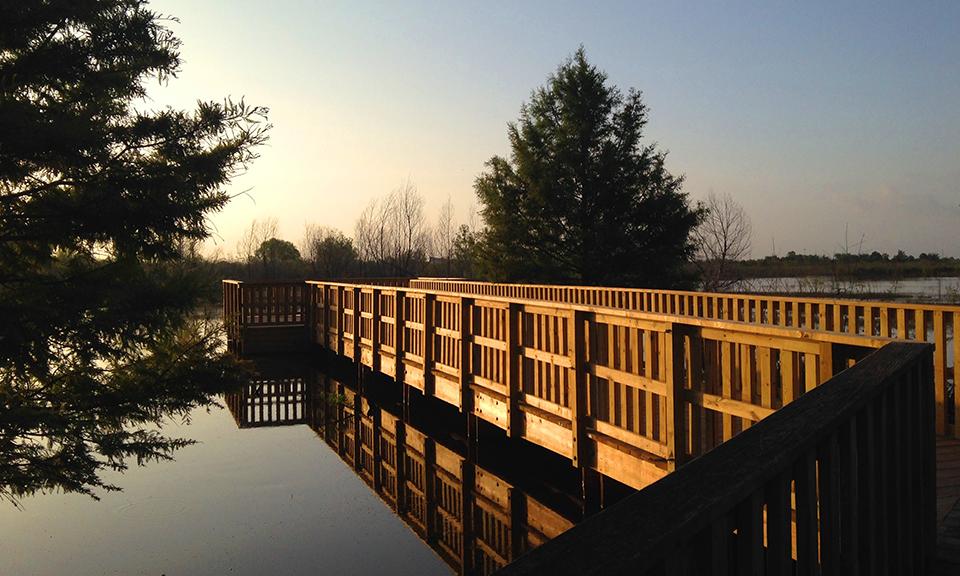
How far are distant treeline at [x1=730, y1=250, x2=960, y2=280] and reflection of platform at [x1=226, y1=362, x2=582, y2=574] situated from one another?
20857 millimetres

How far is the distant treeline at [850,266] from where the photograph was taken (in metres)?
30.3

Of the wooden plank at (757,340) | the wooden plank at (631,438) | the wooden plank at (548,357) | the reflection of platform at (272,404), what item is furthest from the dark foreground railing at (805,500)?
the reflection of platform at (272,404)

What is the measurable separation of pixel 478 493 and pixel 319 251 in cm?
3826

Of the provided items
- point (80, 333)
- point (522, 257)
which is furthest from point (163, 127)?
point (522, 257)

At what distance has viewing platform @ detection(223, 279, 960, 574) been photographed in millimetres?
1496

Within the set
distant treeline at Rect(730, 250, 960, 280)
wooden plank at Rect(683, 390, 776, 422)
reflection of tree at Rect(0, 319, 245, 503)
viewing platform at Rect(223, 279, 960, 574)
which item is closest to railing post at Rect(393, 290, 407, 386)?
viewing platform at Rect(223, 279, 960, 574)

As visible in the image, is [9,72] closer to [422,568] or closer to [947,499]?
[422,568]

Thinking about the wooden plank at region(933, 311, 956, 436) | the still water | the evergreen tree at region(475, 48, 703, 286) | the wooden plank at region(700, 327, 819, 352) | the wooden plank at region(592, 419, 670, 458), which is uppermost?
the evergreen tree at region(475, 48, 703, 286)

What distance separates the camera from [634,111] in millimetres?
24859

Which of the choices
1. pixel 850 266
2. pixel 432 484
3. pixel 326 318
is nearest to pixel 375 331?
pixel 326 318

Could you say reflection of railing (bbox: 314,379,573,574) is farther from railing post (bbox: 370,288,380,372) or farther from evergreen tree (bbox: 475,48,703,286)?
evergreen tree (bbox: 475,48,703,286)

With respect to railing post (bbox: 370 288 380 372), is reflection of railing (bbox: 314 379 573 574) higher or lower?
lower

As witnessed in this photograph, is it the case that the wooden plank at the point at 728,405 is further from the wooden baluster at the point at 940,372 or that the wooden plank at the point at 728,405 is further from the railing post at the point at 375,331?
the railing post at the point at 375,331

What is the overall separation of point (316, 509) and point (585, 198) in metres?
18.5
